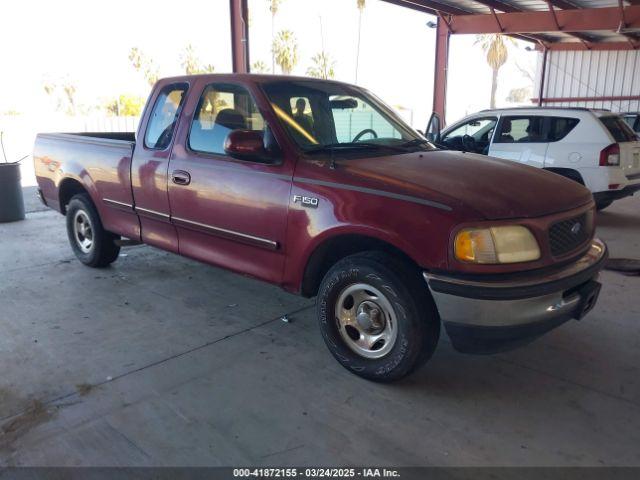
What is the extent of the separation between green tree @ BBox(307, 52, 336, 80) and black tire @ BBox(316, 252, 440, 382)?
145 ft

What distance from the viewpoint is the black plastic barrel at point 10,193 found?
7836 mm

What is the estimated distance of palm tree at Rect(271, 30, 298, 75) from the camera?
47.0 meters

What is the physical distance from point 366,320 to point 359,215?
0.67 m

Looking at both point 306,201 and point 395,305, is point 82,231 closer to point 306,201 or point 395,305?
point 306,201

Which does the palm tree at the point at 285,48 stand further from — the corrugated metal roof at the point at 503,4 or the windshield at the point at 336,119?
the windshield at the point at 336,119

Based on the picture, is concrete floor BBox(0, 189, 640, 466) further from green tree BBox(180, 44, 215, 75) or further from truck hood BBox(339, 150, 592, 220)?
green tree BBox(180, 44, 215, 75)

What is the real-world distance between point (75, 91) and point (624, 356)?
68409mm

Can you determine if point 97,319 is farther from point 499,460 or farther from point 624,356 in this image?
point 624,356

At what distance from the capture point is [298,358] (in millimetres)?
3619

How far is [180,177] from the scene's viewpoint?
4.14 metres

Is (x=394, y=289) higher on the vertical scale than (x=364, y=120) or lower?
lower

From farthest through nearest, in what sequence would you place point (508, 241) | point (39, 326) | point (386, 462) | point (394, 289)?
point (39, 326) < point (394, 289) < point (508, 241) < point (386, 462)

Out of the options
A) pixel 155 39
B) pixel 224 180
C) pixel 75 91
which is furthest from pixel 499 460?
pixel 75 91

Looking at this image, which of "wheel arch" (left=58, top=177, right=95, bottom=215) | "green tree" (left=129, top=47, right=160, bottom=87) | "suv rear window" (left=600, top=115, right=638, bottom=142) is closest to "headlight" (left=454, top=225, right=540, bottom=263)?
"wheel arch" (left=58, top=177, right=95, bottom=215)
